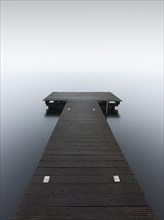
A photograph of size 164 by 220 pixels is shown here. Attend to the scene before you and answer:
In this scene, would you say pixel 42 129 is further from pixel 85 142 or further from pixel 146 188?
pixel 146 188

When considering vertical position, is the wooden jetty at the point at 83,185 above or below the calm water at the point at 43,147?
above

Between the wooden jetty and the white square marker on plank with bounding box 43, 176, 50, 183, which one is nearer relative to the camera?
the wooden jetty

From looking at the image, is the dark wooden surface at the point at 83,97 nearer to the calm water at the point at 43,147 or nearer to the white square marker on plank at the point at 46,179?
the calm water at the point at 43,147

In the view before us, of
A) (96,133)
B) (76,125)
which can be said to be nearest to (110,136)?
(96,133)

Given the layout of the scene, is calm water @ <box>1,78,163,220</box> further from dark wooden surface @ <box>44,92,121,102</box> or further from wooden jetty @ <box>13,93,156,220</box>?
wooden jetty @ <box>13,93,156,220</box>

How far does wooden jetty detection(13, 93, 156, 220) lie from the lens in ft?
20.0

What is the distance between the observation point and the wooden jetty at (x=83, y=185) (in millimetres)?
6109

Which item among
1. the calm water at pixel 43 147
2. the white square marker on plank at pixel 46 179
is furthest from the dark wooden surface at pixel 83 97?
the white square marker on plank at pixel 46 179

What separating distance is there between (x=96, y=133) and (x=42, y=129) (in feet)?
36.3

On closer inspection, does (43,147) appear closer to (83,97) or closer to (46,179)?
(46,179)

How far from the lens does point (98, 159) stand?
31.8 ft

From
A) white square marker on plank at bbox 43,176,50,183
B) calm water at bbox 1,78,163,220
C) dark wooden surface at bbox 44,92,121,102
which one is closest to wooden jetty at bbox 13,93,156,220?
white square marker on plank at bbox 43,176,50,183

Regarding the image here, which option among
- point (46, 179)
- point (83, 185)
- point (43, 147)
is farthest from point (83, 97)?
point (83, 185)

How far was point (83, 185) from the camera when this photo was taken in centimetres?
752
